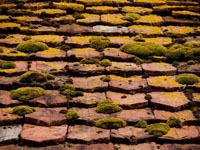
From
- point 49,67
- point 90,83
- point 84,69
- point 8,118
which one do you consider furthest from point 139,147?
point 49,67

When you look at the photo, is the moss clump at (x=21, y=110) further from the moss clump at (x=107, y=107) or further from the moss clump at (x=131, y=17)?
the moss clump at (x=131, y=17)

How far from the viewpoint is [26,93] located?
5.60 meters

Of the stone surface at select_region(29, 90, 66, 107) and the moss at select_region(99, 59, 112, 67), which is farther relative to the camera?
the moss at select_region(99, 59, 112, 67)

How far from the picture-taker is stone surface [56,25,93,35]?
783cm

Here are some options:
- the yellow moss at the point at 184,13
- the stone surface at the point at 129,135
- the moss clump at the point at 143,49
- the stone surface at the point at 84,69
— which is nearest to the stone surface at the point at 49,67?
the stone surface at the point at 84,69

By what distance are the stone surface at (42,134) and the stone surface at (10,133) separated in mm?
94

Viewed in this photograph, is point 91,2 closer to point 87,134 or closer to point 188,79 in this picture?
point 188,79

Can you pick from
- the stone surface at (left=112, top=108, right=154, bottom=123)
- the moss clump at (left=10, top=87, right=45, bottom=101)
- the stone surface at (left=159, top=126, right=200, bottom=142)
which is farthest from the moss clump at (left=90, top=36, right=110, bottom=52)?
the stone surface at (left=159, top=126, right=200, bottom=142)

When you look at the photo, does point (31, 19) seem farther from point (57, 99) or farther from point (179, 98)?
point (179, 98)

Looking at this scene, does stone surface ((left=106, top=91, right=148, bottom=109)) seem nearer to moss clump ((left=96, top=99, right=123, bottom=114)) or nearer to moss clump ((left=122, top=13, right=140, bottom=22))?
moss clump ((left=96, top=99, right=123, bottom=114))

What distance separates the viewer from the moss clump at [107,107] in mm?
5406

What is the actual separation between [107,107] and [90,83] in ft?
2.67

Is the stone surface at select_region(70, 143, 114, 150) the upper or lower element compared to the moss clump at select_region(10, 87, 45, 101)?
lower

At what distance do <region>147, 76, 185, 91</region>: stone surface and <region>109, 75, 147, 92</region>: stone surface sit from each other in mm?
146
